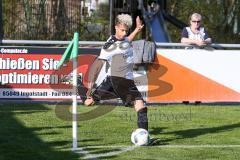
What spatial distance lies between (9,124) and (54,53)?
9.91ft

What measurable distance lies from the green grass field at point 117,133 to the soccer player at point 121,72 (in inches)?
24.8

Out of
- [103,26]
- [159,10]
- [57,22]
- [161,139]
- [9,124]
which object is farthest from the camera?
[103,26]

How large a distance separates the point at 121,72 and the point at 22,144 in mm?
1855

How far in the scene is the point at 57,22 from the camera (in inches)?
1024

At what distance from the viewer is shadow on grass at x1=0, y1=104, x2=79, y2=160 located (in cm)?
957

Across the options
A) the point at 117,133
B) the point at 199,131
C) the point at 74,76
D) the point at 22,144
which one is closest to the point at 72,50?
the point at 74,76

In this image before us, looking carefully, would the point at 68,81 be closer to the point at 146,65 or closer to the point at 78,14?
the point at 146,65

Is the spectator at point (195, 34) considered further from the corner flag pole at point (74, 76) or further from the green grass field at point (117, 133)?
the corner flag pole at point (74, 76)

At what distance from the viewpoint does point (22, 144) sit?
1055 centimetres

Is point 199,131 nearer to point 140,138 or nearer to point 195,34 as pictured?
point 140,138

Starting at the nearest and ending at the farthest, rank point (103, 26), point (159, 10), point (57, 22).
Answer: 1. point (159, 10)
2. point (57, 22)
3. point (103, 26)

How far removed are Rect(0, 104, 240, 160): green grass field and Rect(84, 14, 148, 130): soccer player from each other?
629mm

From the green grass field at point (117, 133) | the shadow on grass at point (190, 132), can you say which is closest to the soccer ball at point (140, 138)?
the green grass field at point (117, 133)

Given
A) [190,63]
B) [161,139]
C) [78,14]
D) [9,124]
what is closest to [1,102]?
[9,124]
